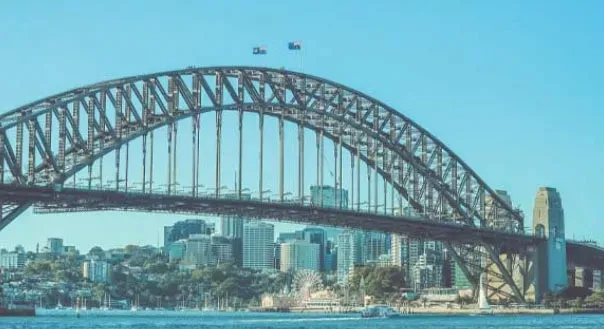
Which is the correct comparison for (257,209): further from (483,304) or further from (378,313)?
(483,304)

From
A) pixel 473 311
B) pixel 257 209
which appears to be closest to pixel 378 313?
pixel 473 311

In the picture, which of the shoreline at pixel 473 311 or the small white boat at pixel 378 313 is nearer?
the shoreline at pixel 473 311

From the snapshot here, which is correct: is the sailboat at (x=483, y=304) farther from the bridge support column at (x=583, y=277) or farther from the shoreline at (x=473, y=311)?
the bridge support column at (x=583, y=277)

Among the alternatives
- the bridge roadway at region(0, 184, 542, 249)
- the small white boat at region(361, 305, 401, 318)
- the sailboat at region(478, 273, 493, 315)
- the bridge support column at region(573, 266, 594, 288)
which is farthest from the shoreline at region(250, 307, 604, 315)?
the bridge support column at region(573, 266, 594, 288)

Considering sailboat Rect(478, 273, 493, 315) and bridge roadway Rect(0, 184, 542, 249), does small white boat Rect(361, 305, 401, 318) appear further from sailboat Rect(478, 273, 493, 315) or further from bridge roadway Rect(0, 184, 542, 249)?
bridge roadway Rect(0, 184, 542, 249)

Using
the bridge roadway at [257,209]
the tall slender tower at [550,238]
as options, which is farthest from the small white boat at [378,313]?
the tall slender tower at [550,238]
